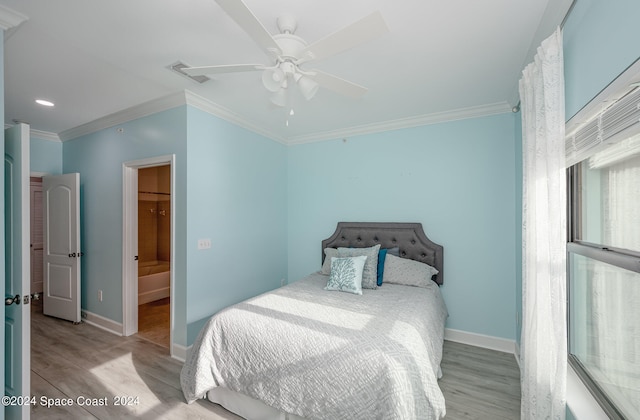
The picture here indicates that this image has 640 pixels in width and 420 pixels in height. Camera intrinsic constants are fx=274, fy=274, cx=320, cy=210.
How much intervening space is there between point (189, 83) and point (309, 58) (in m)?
1.51

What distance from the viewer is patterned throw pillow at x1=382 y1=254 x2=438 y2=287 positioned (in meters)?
2.84

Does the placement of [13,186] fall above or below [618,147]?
below

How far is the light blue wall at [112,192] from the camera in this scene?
2.70m

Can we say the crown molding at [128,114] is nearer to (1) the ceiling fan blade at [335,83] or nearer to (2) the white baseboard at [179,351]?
(1) the ceiling fan blade at [335,83]

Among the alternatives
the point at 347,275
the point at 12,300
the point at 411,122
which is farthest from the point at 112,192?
the point at 411,122

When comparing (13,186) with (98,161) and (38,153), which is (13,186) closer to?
(98,161)

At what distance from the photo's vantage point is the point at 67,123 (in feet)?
11.4

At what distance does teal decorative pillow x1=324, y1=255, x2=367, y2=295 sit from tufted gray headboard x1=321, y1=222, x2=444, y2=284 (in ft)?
2.09

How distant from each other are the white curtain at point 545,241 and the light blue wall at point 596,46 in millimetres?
73

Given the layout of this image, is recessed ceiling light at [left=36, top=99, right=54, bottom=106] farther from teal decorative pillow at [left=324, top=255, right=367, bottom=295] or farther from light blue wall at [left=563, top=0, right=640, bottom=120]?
light blue wall at [left=563, top=0, right=640, bottom=120]

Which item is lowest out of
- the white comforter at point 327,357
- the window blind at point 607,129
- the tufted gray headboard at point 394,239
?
the white comforter at point 327,357

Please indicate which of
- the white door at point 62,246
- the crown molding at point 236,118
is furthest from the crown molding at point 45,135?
the white door at point 62,246

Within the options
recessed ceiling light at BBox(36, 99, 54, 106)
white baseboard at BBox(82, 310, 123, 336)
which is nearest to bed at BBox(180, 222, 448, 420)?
white baseboard at BBox(82, 310, 123, 336)

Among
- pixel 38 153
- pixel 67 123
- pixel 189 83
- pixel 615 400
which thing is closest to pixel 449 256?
pixel 615 400
